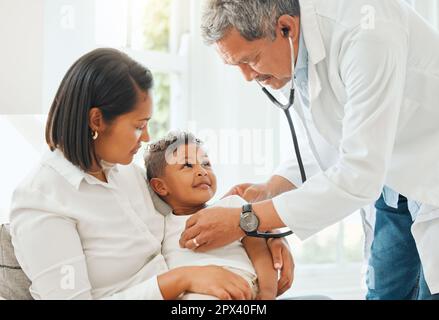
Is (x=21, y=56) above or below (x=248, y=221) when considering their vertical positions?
above

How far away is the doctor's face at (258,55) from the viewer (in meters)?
1.24

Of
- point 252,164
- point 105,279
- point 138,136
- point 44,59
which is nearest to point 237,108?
point 252,164

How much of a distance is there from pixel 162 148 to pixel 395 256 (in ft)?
2.36

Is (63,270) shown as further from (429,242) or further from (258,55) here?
(429,242)

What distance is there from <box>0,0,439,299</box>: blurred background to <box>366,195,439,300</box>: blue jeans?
436mm

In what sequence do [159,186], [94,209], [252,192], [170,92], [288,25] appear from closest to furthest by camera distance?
[94,209]
[288,25]
[159,186]
[252,192]
[170,92]

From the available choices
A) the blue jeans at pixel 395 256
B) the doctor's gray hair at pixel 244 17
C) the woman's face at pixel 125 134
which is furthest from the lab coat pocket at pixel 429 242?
the woman's face at pixel 125 134

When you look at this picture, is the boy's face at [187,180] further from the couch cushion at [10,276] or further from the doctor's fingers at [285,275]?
the couch cushion at [10,276]

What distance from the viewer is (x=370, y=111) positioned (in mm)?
1159

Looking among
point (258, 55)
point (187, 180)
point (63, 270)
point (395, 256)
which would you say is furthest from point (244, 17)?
point (395, 256)

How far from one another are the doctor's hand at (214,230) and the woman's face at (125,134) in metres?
0.20

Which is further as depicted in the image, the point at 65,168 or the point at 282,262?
the point at 282,262

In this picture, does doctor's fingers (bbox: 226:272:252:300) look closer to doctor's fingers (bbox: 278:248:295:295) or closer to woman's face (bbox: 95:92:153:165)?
doctor's fingers (bbox: 278:248:295:295)

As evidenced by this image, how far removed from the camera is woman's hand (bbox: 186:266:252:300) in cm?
109
